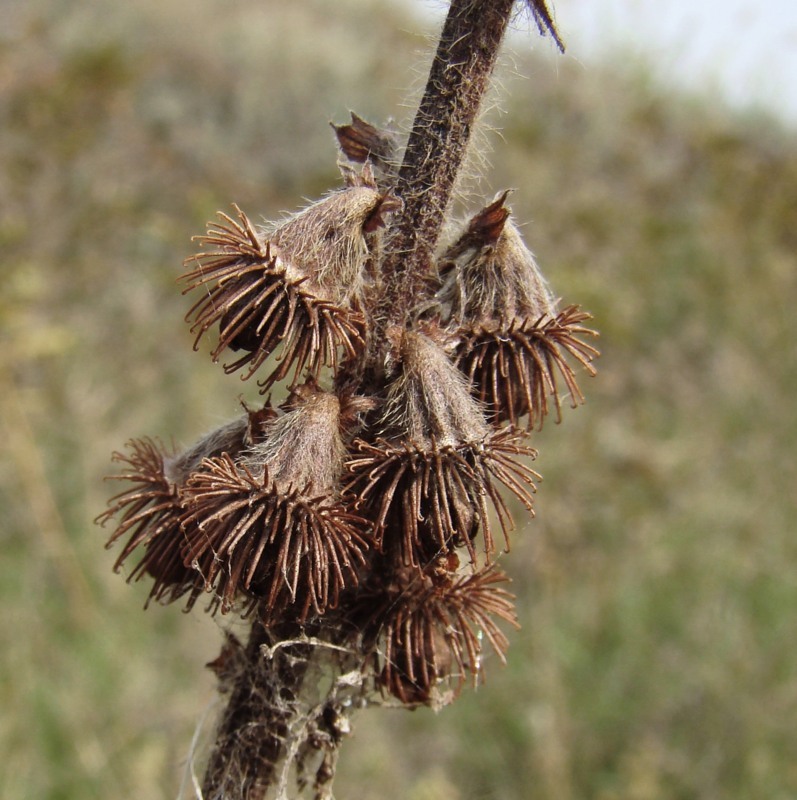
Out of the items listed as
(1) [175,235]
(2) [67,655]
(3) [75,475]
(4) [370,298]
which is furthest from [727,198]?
(4) [370,298]

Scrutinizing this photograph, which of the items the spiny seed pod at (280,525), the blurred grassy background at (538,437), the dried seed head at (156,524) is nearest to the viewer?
the spiny seed pod at (280,525)

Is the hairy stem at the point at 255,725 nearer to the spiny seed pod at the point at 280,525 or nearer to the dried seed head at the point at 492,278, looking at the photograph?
the spiny seed pod at the point at 280,525

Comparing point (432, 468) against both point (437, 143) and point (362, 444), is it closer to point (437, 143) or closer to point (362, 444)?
point (362, 444)

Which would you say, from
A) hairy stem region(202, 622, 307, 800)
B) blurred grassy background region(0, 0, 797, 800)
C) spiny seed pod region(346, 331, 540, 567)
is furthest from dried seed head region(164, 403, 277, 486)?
blurred grassy background region(0, 0, 797, 800)

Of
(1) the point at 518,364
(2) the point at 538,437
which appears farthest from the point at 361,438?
(2) the point at 538,437

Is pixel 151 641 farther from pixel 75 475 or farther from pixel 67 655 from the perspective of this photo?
pixel 75 475

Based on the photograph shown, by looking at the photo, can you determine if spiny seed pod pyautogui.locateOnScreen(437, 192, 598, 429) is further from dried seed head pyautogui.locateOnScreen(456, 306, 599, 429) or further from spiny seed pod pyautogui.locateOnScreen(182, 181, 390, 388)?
spiny seed pod pyautogui.locateOnScreen(182, 181, 390, 388)

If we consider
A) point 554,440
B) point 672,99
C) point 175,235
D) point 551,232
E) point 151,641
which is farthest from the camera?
point 672,99

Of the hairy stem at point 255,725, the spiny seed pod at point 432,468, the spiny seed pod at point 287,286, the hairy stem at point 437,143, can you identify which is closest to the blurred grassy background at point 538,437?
the hairy stem at point 437,143
